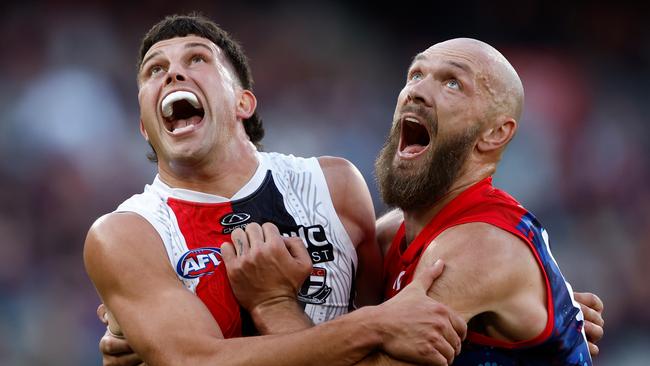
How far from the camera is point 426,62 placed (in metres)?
4.30

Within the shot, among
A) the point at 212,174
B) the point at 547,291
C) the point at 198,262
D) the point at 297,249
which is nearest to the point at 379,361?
the point at 297,249

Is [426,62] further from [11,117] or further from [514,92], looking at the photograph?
[11,117]

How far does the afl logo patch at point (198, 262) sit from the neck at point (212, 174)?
35cm

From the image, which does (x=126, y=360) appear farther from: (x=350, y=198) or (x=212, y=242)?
(x=350, y=198)

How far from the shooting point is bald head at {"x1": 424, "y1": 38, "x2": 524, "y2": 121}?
420 centimetres

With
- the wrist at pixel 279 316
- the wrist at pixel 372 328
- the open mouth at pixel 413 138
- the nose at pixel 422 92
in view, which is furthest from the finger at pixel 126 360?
the nose at pixel 422 92

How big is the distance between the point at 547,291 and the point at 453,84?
104cm

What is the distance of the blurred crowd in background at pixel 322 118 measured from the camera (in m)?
8.01

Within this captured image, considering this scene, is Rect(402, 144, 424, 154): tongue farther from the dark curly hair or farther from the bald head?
the dark curly hair

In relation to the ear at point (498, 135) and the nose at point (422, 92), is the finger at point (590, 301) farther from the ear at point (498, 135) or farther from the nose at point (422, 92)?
the nose at point (422, 92)

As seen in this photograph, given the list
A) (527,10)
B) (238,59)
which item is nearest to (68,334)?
(238,59)

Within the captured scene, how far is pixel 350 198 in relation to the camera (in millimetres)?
4445

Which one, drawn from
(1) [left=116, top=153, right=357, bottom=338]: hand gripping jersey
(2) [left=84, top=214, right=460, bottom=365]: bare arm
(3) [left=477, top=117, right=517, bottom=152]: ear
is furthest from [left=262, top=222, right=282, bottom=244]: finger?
(3) [left=477, top=117, right=517, bottom=152]: ear

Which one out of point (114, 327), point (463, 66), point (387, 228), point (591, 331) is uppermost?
point (463, 66)
